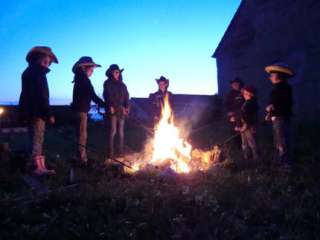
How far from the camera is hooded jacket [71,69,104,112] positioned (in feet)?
25.8

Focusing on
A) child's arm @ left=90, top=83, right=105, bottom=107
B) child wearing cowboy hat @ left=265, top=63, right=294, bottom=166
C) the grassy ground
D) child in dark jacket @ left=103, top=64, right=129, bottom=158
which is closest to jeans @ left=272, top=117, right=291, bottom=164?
child wearing cowboy hat @ left=265, top=63, right=294, bottom=166

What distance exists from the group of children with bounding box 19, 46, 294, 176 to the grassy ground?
79cm

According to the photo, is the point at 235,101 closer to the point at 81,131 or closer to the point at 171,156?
the point at 171,156

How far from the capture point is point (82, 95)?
7.92 metres

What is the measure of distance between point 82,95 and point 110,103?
4.34 ft

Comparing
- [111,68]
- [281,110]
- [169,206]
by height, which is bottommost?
[169,206]

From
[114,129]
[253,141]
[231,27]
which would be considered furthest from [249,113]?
[231,27]

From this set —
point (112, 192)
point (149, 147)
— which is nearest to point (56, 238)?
point (112, 192)

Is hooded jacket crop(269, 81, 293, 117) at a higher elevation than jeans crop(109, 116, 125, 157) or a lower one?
higher

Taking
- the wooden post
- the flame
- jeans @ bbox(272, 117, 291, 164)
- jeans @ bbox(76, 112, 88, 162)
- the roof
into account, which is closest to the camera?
jeans @ bbox(272, 117, 291, 164)

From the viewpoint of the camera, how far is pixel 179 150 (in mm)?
8172

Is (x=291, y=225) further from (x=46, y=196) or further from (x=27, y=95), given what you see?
(x=27, y=95)

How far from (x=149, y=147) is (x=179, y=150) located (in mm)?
1867

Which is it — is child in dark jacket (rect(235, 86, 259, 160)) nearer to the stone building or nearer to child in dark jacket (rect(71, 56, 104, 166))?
child in dark jacket (rect(71, 56, 104, 166))
